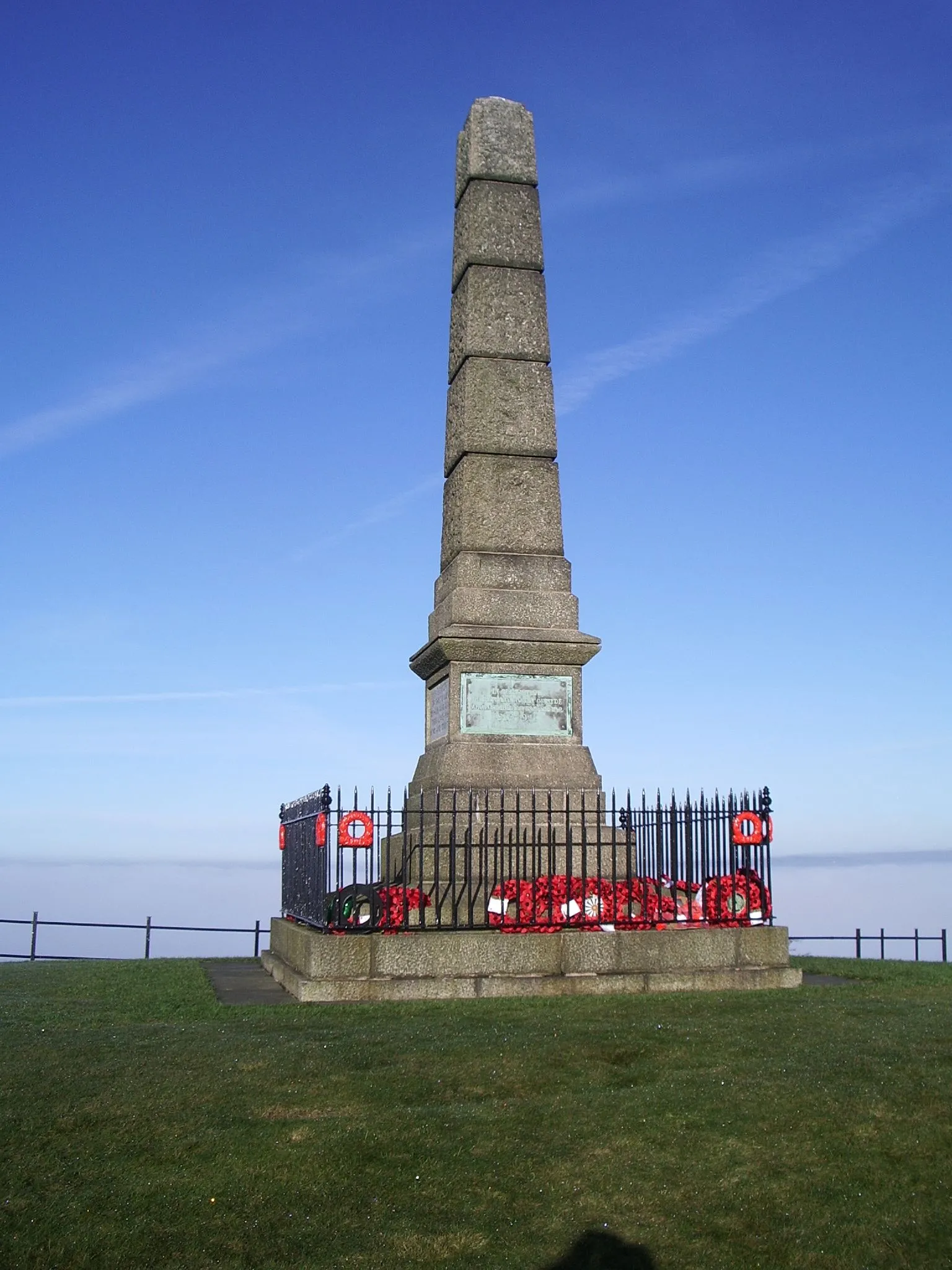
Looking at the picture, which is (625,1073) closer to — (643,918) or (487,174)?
(643,918)

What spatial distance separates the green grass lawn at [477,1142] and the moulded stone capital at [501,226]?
30.2 ft

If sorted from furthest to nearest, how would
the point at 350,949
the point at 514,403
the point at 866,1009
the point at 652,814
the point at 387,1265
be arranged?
the point at 514,403 → the point at 652,814 → the point at 350,949 → the point at 866,1009 → the point at 387,1265

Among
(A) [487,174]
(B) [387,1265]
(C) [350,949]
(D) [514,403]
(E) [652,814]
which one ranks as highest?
(A) [487,174]

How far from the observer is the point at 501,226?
1511 cm

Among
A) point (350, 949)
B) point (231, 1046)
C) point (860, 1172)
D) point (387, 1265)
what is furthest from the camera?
point (350, 949)

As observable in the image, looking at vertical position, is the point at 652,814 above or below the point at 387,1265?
above

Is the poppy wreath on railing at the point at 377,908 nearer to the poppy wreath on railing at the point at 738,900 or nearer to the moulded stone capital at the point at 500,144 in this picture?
the poppy wreath on railing at the point at 738,900

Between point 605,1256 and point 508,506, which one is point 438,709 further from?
point 605,1256

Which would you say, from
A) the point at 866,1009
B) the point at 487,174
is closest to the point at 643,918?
the point at 866,1009

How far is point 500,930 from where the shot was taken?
37.7 feet

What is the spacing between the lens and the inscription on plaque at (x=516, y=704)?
1358 centimetres

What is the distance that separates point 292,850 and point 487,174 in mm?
8448

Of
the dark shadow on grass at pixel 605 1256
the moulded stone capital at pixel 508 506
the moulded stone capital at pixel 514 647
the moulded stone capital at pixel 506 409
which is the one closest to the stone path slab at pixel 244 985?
the moulded stone capital at pixel 514 647

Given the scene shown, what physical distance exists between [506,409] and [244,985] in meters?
6.96
